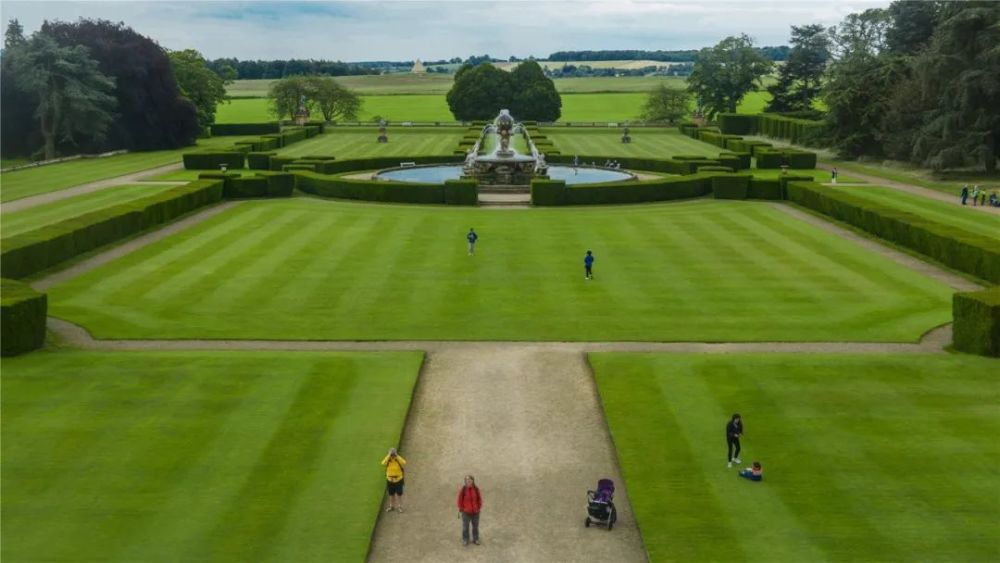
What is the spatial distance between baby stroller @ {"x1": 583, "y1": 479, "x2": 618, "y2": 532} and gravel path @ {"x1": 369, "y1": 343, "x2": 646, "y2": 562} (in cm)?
16

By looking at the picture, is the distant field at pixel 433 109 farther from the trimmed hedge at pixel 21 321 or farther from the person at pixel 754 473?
the person at pixel 754 473

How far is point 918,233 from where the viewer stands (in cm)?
4022

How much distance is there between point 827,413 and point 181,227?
116 ft

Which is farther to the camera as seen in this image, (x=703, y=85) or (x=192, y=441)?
(x=703, y=85)

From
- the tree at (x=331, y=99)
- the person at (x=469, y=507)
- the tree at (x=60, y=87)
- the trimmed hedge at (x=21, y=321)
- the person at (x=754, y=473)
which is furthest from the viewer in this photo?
the tree at (x=331, y=99)

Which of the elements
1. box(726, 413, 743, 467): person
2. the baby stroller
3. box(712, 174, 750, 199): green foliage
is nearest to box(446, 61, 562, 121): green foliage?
box(712, 174, 750, 199): green foliage

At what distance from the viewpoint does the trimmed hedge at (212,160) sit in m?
80.4

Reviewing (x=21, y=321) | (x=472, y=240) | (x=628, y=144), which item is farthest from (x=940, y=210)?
(x=628, y=144)

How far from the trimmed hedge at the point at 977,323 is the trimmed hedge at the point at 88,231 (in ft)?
101

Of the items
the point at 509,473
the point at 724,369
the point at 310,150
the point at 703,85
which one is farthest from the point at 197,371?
the point at 703,85

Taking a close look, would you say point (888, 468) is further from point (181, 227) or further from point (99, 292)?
point (181, 227)

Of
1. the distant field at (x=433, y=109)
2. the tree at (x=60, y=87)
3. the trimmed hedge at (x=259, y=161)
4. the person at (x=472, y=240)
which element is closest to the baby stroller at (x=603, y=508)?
the person at (x=472, y=240)

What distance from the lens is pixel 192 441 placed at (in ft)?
65.7

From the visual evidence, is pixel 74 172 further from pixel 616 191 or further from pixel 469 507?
pixel 469 507
